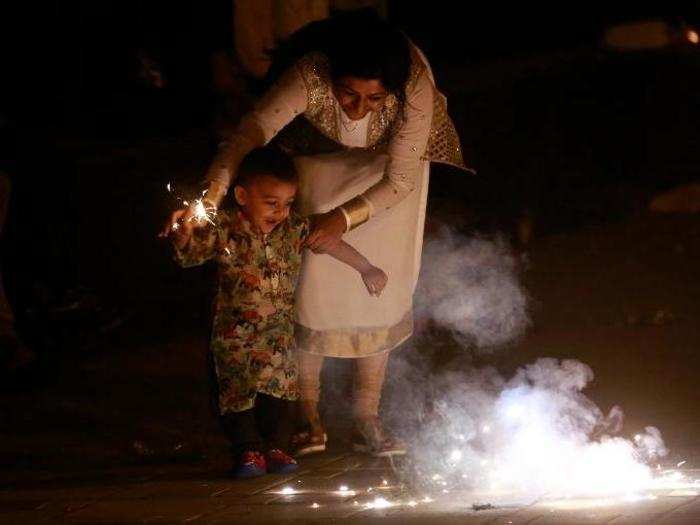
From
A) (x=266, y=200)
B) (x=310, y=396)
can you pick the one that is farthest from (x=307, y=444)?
(x=266, y=200)

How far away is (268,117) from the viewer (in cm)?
622

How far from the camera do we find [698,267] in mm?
10000

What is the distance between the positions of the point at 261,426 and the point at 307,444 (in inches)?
9.5

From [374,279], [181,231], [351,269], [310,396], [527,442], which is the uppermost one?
[181,231]

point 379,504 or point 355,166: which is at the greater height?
point 355,166

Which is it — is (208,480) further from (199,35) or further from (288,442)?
(199,35)

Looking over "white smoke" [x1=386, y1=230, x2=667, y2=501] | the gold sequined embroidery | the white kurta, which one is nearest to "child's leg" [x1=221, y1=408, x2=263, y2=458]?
the white kurta

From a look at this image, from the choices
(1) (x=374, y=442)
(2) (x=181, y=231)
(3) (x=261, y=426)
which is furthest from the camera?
(1) (x=374, y=442)

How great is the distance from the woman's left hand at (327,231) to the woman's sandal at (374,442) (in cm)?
84

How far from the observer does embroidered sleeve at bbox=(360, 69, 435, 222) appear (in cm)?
629

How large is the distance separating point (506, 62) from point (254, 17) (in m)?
7.42

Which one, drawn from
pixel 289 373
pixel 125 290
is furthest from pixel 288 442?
pixel 125 290

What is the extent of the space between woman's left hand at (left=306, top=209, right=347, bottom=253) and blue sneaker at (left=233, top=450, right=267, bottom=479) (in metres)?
0.85

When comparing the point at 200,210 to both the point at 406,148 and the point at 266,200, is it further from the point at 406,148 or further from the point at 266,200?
the point at 406,148
